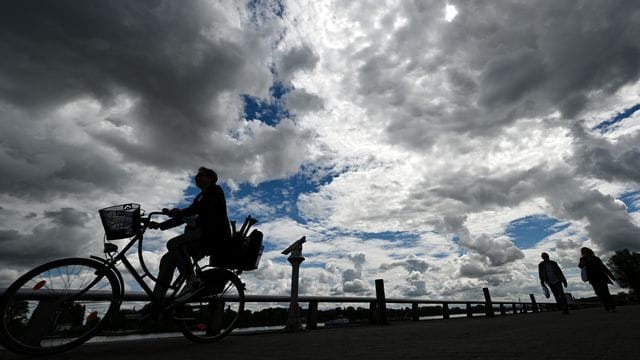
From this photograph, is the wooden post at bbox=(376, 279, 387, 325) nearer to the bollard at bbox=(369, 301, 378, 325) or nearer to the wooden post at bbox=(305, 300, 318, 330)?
the bollard at bbox=(369, 301, 378, 325)

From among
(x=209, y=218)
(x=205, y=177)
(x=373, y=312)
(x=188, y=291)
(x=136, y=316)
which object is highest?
(x=205, y=177)

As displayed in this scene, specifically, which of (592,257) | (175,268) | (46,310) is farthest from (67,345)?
(592,257)

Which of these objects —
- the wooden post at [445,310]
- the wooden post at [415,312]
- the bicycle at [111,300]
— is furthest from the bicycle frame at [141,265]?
the wooden post at [445,310]

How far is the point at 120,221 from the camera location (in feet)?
13.0

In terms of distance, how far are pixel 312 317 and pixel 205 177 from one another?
4.56 m

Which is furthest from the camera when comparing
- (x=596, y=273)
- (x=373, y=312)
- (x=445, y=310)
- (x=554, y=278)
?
(x=445, y=310)

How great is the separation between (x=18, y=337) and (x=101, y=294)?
0.75 m

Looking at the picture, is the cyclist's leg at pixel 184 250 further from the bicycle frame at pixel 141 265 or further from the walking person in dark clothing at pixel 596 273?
the walking person in dark clothing at pixel 596 273

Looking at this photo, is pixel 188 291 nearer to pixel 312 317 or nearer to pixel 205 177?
pixel 205 177

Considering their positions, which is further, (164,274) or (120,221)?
(164,274)

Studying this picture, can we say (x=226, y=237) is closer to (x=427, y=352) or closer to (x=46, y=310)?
(x=46, y=310)

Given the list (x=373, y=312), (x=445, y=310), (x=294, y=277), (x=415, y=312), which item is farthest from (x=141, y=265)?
(x=445, y=310)

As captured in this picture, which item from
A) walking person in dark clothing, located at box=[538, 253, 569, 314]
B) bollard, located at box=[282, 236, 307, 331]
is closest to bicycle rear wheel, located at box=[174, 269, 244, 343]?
bollard, located at box=[282, 236, 307, 331]

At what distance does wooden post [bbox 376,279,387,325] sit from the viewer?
33.1ft
